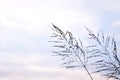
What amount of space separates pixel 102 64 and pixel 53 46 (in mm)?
1439

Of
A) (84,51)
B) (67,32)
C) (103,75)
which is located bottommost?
(103,75)

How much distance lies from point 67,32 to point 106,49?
1.10m

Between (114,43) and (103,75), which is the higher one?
(114,43)

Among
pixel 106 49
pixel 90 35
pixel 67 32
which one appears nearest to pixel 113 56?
pixel 106 49

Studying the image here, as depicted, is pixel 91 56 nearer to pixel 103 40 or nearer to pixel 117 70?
pixel 103 40

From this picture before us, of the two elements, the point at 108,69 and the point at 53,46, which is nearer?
the point at 108,69

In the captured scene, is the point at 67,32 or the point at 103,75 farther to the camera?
the point at 67,32

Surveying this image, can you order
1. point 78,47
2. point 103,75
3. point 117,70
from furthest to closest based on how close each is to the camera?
point 78,47 → point 103,75 → point 117,70

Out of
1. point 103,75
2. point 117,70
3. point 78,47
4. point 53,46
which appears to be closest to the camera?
point 117,70

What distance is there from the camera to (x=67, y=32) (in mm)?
7215

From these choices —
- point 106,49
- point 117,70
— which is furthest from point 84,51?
point 117,70

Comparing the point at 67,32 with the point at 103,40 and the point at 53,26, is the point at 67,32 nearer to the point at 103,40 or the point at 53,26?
the point at 53,26

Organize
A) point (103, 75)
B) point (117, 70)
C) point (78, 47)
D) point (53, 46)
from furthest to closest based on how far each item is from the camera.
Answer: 1. point (53, 46)
2. point (78, 47)
3. point (103, 75)
4. point (117, 70)

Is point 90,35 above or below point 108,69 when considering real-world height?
above
